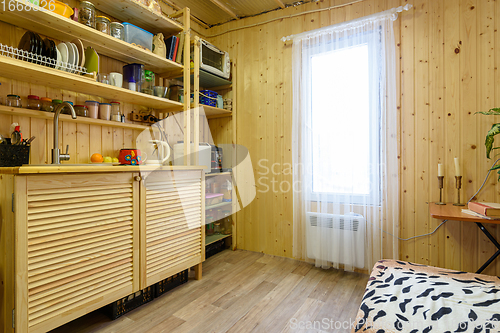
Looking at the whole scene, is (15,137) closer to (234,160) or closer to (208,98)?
(208,98)

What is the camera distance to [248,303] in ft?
6.36

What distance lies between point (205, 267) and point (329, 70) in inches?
86.3

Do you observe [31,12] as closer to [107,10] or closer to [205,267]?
[107,10]

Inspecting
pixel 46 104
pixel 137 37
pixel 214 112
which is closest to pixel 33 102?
pixel 46 104

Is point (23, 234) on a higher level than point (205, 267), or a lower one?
higher

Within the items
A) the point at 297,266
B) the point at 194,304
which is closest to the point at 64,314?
the point at 194,304

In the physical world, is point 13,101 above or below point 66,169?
above

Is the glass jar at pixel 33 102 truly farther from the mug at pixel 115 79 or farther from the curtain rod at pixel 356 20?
the curtain rod at pixel 356 20

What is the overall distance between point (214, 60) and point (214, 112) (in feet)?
1.78

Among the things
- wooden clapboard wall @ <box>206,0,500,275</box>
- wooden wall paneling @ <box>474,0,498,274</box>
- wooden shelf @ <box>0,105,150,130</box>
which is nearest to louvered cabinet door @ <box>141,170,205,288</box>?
wooden shelf @ <box>0,105,150,130</box>

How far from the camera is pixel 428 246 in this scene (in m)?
2.25

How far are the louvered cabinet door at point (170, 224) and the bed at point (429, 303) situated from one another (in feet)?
4.38

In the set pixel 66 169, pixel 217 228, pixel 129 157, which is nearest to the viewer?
pixel 66 169

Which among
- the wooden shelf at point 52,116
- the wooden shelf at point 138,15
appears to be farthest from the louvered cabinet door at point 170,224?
the wooden shelf at point 138,15
